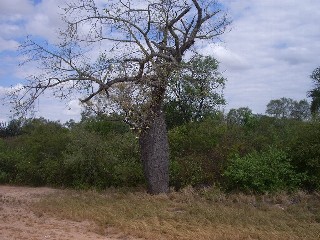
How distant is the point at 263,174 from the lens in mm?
15781

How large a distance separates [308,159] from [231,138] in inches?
121

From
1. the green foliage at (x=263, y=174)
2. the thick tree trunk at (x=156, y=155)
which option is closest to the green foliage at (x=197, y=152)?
the green foliage at (x=263, y=174)

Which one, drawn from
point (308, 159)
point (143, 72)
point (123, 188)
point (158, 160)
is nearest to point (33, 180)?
point (123, 188)

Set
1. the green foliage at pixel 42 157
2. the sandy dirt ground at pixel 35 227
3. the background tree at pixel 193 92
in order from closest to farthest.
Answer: the sandy dirt ground at pixel 35 227
the background tree at pixel 193 92
the green foliage at pixel 42 157

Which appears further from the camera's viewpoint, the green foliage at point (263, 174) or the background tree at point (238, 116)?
the background tree at point (238, 116)

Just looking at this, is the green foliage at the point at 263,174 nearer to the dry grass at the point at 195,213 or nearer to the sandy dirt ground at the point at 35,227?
the dry grass at the point at 195,213

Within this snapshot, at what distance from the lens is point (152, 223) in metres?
11.1

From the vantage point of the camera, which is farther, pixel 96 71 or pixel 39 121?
pixel 39 121

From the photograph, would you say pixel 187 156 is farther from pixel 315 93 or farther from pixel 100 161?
pixel 315 93

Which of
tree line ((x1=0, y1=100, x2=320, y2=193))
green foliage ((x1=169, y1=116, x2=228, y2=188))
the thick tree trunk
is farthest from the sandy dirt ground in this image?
green foliage ((x1=169, y1=116, x2=228, y2=188))

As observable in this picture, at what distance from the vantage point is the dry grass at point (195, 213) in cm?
1030

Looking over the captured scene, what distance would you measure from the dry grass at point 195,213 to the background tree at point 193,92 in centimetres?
328

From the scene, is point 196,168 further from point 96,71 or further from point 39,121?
point 39,121

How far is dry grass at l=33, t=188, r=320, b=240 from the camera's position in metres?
10.3
